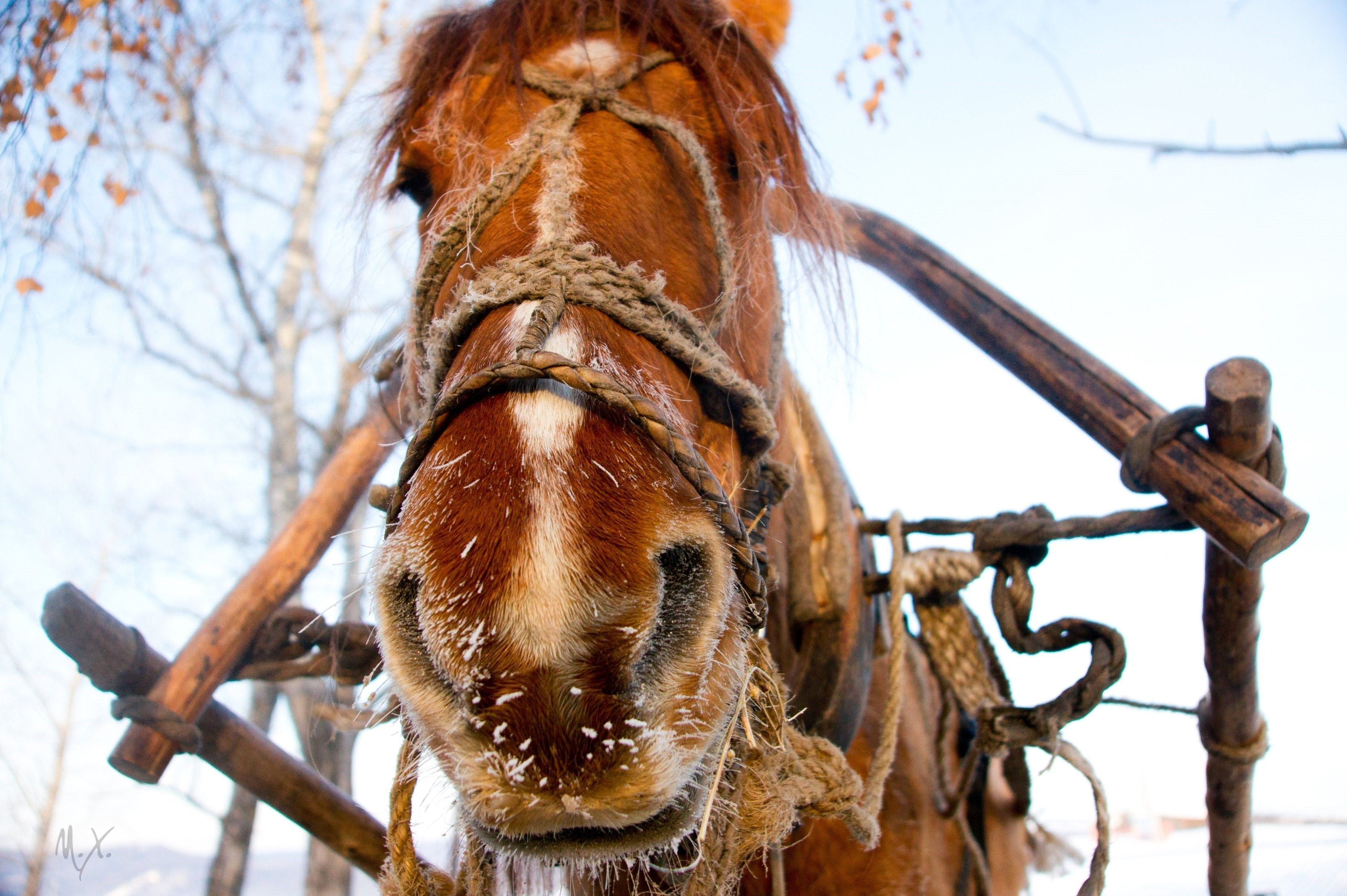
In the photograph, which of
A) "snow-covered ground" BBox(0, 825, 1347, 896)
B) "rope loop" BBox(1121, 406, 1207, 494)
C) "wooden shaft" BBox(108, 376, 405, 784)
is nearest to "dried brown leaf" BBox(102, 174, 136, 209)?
"wooden shaft" BBox(108, 376, 405, 784)

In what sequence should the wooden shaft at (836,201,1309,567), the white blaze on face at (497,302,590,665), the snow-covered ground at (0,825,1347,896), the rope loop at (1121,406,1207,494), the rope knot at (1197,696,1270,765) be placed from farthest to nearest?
the snow-covered ground at (0,825,1347,896) < the rope knot at (1197,696,1270,765) < the rope loop at (1121,406,1207,494) < the wooden shaft at (836,201,1309,567) < the white blaze on face at (497,302,590,665)

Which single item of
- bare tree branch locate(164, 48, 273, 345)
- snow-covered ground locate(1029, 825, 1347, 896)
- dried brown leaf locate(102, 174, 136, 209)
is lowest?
snow-covered ground locate(1029, 825, 1347, 896)

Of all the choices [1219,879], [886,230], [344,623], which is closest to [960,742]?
[1219,879]

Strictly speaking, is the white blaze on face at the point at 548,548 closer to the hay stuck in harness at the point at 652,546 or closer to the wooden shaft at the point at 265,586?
the hay stuck in harness at the point at 652,546


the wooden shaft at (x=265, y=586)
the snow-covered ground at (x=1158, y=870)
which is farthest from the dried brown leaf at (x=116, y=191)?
the snow-covered ground at (x=1158, y=870)

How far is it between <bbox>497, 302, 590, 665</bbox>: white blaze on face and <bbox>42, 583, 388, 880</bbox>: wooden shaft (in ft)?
4.72

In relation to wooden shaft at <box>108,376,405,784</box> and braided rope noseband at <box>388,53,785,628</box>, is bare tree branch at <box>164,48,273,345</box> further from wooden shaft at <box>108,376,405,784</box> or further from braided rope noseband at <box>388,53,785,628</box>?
braided rope noseband at <box>388,53,785,628</box>

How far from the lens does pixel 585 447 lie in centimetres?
76

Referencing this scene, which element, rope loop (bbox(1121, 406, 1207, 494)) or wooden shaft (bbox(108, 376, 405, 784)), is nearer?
rope loop (bbox(1121, 406, 1207, 494))

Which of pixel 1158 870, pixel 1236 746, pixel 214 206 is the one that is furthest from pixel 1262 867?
pixel 214 206

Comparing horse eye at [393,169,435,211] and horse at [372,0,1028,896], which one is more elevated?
horse eye at [393,169,435,211]

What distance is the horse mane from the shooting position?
1305 millimetres

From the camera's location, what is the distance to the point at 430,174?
1358 millimetres

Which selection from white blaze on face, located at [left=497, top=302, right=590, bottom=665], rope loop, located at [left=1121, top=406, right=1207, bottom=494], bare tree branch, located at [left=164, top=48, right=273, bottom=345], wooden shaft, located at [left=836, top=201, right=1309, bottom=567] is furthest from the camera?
bare tree branch, located at [left=164, top=48, right=273, bottom=345]
